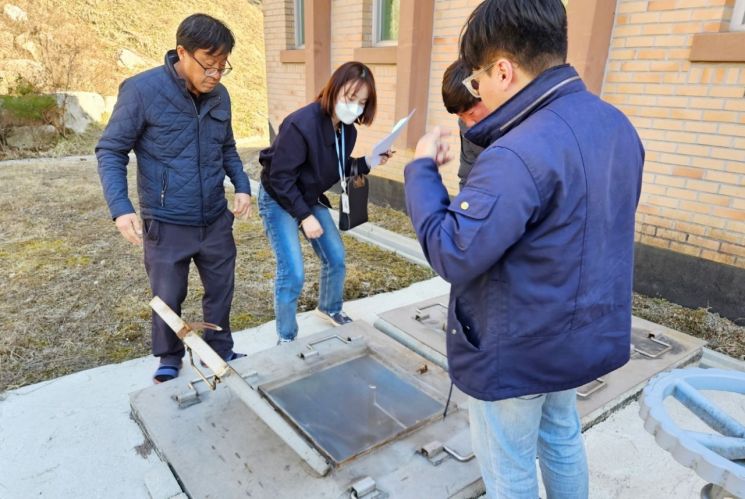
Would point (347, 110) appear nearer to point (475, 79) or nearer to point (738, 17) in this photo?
point (475, 79)

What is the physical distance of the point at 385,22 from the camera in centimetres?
608

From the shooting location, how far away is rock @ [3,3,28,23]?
39.1ft

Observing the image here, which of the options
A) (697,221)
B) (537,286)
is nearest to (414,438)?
(537,286)

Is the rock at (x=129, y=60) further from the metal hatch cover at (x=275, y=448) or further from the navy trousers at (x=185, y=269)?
the metal hatch cover at (x=275, y=448)

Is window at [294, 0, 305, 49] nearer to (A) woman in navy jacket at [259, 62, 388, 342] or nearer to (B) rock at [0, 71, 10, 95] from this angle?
(A) woman in navy jacket at [259, 62, 388, 342]

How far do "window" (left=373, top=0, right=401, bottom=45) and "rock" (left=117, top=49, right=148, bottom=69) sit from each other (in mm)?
9814

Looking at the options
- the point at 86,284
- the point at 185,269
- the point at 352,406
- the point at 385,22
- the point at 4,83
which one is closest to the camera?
the point at 352,406

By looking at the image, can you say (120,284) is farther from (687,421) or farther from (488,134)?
(687,421)

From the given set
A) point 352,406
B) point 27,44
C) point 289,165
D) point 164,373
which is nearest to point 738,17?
point 289,165

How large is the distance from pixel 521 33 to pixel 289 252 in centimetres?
181

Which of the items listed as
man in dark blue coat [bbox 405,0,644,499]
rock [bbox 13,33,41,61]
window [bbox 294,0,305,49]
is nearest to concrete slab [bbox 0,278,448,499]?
man in dark blue coat [bbox 405,0,644,499]

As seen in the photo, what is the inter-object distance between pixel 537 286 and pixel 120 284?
12.0 ft

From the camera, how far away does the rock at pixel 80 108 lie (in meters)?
9.35

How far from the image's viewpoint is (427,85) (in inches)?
213
